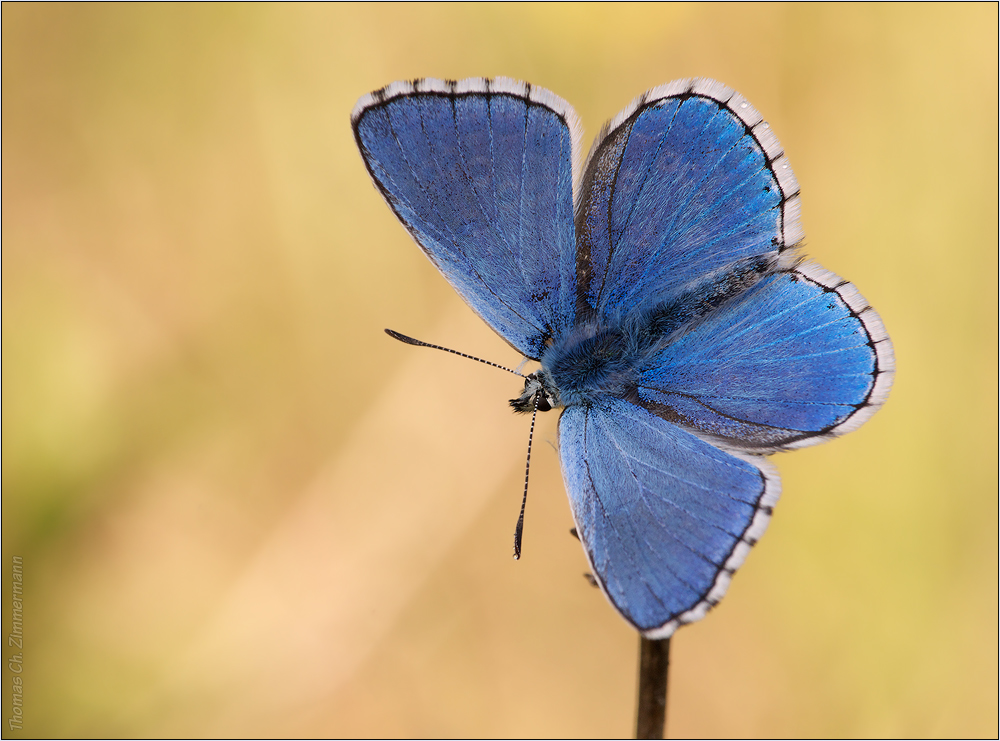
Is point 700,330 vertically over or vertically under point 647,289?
under

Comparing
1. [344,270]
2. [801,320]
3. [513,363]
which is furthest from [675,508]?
[344,270]

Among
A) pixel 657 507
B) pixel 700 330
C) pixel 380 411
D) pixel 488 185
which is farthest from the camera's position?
pixel 380 411

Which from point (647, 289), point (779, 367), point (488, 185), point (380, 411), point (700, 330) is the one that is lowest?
point (380, 411)

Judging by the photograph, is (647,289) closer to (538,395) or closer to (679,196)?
(679,196)

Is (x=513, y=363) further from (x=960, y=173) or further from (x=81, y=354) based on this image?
(x=960, y=173)

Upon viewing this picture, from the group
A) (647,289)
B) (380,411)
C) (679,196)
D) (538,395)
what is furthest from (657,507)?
(380,411)

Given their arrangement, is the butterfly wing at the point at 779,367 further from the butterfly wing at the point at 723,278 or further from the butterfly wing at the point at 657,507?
the butterfly wing at the point at 657,507

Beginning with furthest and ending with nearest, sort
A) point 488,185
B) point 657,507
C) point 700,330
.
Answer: point 700,330 < point 488,185 < point 657,507

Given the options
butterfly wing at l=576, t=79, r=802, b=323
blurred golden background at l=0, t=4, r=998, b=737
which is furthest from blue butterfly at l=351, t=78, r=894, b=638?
blurred golden background at l=0, t=4, r=998, b=737

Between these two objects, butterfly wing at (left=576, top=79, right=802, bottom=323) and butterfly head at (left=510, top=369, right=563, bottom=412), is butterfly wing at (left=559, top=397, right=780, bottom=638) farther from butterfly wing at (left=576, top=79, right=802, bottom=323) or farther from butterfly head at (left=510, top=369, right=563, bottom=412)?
butterfly wing at (left=576, top=79, right=802, bottom=323)
